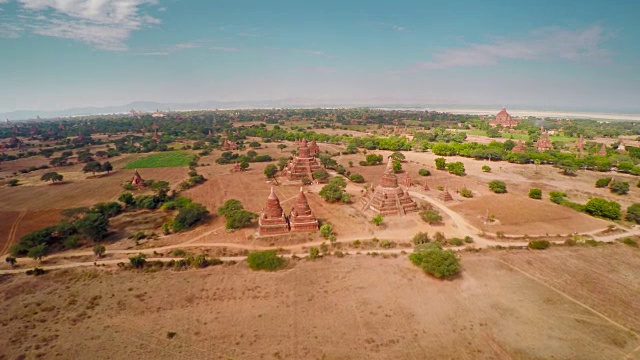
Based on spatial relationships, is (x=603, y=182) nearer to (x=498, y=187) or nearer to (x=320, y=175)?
(x=498, y=187)

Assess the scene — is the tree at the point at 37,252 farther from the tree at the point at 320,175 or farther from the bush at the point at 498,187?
the bush at the point at 498,187

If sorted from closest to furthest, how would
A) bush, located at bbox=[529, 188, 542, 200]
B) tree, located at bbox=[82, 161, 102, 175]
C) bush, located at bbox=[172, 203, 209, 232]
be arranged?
bush, located at bbox=[172, 203, 209, 232], bush, located at bbox=[529, 188, 542, 200], tree, located at bbox=[82, 161, 102, 175]

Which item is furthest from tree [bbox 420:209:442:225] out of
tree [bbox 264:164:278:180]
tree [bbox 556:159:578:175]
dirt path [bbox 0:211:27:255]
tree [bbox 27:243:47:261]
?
dirt path [bbox 0:211:27:255]

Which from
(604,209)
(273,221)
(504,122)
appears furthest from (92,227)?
(504,122)

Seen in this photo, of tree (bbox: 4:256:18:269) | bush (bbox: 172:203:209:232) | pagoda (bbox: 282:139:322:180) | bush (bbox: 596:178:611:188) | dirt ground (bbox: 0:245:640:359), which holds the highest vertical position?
pagoda (bbox: 282:139:322:180)

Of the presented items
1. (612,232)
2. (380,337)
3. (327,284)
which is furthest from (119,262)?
(612,232)

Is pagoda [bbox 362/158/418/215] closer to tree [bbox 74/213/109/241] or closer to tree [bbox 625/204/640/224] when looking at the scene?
tree [bbox 625/204/640/224]

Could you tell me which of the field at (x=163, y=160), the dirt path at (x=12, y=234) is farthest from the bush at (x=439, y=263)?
the field at (x=163, y=160)
